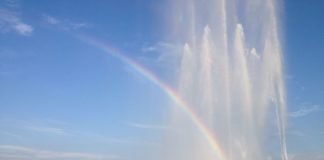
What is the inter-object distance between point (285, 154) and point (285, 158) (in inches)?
33.7

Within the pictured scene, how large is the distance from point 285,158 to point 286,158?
0.25 meters

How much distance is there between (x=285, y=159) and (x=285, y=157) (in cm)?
43

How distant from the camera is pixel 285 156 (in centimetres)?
4081

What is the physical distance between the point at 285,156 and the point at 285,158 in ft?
1.40

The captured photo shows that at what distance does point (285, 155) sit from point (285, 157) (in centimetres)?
44

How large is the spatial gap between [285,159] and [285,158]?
0.24 metres

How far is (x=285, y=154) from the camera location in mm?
41000

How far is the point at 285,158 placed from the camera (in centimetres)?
4072

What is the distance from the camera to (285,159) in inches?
1604

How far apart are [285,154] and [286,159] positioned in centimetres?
106

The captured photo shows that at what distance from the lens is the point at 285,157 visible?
40.8m

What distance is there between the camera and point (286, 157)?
40.8m

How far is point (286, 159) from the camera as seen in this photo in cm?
4078
